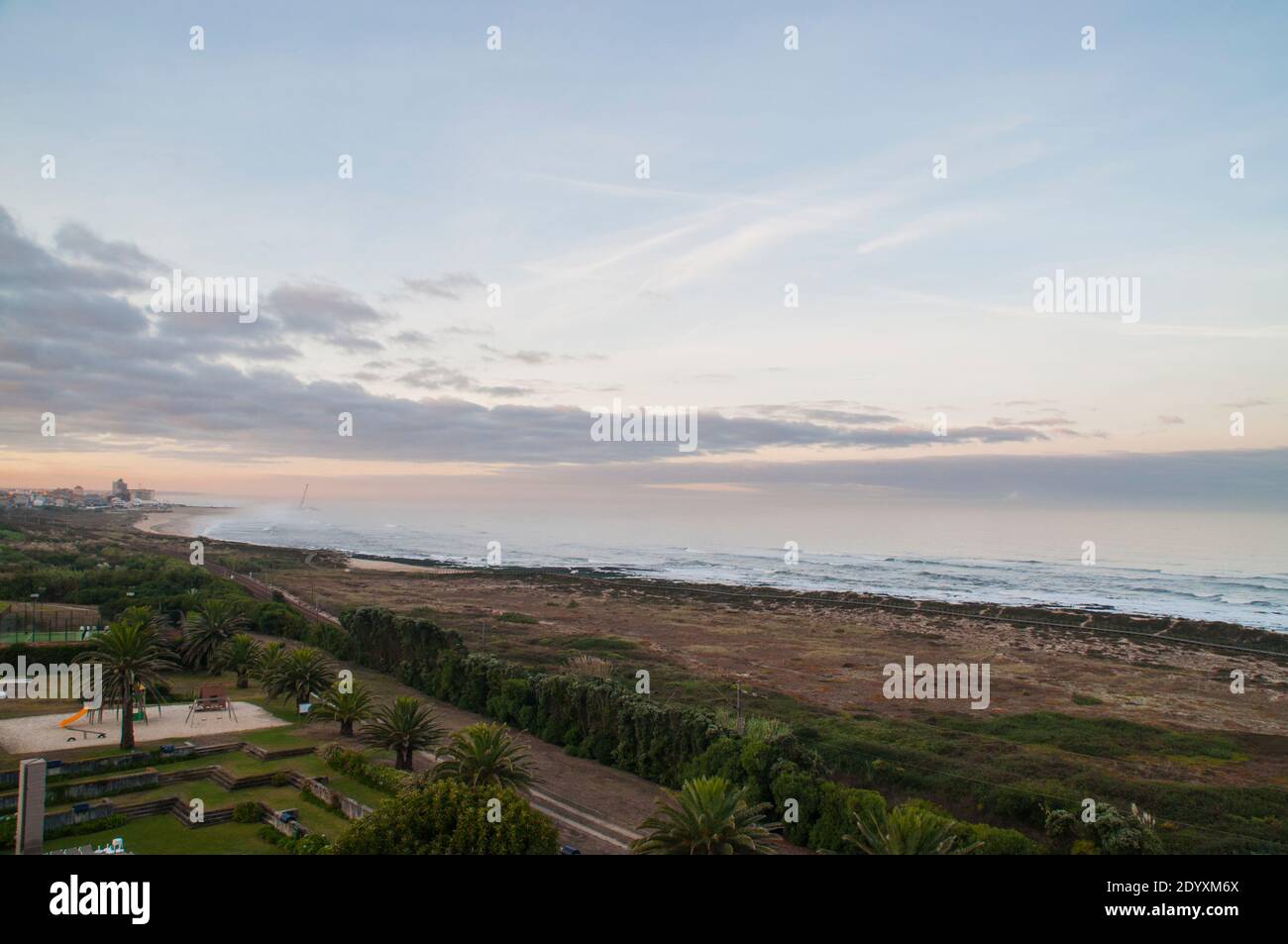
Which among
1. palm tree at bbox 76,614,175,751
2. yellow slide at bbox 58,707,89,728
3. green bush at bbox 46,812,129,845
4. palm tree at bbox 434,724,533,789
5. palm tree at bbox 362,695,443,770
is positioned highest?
palm tree at bbox 76,614,175,751

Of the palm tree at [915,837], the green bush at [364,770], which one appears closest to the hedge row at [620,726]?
the palm tree at [915,837]

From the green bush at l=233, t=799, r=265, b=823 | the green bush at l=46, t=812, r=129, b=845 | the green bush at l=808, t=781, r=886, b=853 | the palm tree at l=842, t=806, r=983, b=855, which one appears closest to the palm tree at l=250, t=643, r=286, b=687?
the green bush at l=46, t=812, r=129, b=845

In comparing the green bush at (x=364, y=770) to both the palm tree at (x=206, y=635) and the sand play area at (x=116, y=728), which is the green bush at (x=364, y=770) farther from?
the palm tree at (x=206, y=635)

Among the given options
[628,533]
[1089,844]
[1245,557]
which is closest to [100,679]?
[1089,844]

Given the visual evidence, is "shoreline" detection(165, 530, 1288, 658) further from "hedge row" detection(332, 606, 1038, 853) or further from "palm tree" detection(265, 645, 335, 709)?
"palm tree" detection(265, 645, 335, 709)

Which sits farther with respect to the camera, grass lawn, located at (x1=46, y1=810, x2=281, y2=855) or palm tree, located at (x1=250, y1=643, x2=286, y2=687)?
palm tree, located at (x1=250, y1=643, x2=286, y2=687)
